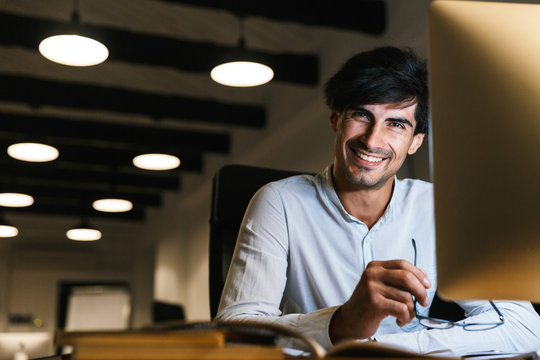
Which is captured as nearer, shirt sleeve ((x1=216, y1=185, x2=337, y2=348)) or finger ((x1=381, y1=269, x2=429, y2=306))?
finger ((x1=381, y1=269, x2=429, y2=306))

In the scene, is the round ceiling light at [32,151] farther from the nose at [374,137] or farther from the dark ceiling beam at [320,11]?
the nose at [374,137]

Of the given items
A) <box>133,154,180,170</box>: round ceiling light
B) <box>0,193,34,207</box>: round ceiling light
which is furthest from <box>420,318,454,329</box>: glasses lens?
<box>0,193,34,207</box>: round ceiling light

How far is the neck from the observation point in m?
1.51

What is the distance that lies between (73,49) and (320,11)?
166 centimetres

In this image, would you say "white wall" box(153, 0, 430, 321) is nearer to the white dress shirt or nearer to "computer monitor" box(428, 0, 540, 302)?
the white dress shirt

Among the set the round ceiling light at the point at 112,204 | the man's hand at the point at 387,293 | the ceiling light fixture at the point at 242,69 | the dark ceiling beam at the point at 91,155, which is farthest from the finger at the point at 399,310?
the dark ceiling beam at the point at 91,155

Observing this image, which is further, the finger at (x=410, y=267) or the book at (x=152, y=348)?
the finger at (x=410, y=267)

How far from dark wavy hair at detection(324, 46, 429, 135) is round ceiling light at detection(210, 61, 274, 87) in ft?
8.02

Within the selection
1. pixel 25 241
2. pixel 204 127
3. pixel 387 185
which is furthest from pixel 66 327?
pixel 387 185

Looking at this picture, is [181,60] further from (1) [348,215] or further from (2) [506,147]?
(2) [506,147]

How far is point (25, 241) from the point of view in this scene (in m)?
11.7

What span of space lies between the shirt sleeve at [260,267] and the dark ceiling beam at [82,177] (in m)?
7.30

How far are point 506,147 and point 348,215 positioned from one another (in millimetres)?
747

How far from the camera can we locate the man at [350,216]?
4.36 ft
